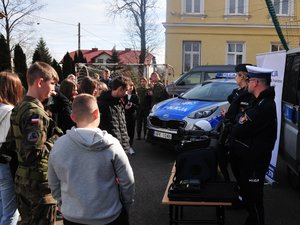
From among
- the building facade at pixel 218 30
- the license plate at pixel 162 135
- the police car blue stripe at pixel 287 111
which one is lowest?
the license plate at pixel 162 135

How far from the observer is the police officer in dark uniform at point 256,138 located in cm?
400

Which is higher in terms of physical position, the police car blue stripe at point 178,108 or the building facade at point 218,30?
the building facade at point 218,30

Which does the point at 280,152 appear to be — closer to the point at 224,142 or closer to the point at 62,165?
the point at 224,142

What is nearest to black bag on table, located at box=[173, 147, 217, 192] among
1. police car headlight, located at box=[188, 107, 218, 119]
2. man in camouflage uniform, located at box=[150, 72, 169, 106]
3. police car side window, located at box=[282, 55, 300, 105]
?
police car side window, located at box=[282, 55, 300, 105]

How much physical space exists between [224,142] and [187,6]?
2305 cm

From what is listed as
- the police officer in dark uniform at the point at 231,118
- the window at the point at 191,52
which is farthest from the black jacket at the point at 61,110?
the window at the point at 191,52

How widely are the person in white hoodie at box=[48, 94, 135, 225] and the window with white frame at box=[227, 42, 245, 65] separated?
2430cm

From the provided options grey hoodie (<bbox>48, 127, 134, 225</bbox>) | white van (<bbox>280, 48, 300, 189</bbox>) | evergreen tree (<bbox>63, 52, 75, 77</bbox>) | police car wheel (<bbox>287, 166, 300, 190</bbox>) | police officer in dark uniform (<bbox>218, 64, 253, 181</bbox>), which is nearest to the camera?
grey hoodie (<bbox>48, 127, 134, 225</bbox>)

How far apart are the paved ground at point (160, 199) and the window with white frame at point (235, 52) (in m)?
18.9

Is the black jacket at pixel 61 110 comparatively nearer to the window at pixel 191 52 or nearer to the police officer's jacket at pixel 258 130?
the police officer's jacket at pixel 258 130

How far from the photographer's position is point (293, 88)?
18.9ft

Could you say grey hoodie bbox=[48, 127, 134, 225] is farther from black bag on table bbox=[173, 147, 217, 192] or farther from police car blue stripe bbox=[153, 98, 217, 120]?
police car blue stripe bbox=[153, 98, 217, 120]

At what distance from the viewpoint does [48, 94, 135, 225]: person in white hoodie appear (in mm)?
2684

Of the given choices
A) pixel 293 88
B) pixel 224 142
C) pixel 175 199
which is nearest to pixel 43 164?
pixel 175 199
